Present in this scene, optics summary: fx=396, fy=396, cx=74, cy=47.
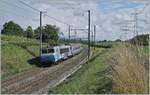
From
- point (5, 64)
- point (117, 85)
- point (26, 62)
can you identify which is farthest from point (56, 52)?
point (117, 85)

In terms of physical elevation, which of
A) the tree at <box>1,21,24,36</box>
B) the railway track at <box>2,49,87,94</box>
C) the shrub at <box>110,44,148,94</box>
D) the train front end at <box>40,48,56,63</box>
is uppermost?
the tree at <box>1,21,24,36</box>

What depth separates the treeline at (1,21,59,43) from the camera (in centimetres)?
10124

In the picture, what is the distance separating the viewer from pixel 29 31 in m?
105

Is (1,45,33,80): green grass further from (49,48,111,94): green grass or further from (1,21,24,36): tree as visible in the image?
(1,21,24,36): tree

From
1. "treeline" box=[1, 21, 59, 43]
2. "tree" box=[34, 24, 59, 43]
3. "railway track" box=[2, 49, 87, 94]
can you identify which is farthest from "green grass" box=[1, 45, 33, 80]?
"tree" box=[34, 24, 59, 43]

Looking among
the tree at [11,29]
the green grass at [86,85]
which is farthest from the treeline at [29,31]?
the green grass at [86,85]

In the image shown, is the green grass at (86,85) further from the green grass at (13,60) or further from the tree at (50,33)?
the tree at (50,33)

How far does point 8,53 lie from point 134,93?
34.3 m

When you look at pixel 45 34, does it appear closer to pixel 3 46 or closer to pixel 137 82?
pixel 3 46

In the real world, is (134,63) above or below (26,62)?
above

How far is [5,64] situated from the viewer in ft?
122

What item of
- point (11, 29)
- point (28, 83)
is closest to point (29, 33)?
point (11, 29)

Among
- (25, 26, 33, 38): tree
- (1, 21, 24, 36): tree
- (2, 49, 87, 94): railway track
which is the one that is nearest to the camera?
(2, 49, 87, 94): railway track

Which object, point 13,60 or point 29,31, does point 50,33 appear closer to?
point 29,31
